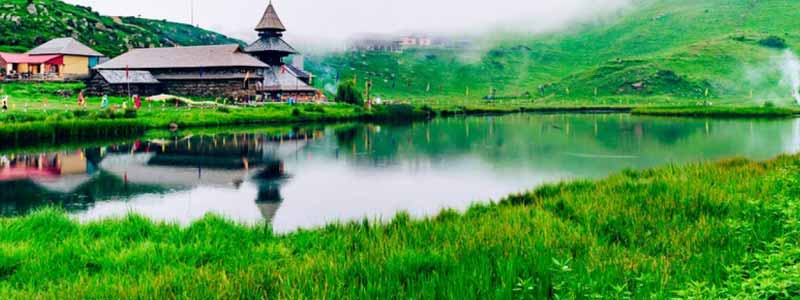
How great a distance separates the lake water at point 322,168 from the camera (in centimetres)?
1847

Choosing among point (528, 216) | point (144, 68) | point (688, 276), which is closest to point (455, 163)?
point (528, 216)

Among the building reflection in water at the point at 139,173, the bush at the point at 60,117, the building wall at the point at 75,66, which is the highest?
the building wall at the point at 75,66

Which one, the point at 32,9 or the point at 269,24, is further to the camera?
the point at 32,9

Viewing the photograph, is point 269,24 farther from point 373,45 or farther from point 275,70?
point 373,45

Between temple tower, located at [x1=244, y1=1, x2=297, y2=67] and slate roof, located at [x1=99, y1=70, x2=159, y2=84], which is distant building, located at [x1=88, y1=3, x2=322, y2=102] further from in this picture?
temple tower, located at [x1=244, y1=1, x2=297, y2=67]

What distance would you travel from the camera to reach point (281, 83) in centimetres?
7325

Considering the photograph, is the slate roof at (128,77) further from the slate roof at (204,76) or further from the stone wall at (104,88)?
the slate roof at (204,76)

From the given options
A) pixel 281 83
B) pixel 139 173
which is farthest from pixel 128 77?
pixel 139 173

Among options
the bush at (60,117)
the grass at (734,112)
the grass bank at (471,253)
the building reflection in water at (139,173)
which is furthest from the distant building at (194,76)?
the grass bank at (471,253)

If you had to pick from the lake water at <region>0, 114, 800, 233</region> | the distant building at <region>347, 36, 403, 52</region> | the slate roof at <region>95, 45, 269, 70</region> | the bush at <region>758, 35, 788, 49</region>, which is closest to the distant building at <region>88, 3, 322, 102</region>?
the slate roof at <region>95, 45, 269, 70</region>

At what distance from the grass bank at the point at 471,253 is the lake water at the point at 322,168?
116 inches

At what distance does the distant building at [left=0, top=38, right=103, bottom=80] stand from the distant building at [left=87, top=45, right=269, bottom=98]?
233 inches

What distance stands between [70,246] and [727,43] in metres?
152

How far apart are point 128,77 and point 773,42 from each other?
128048 mm
